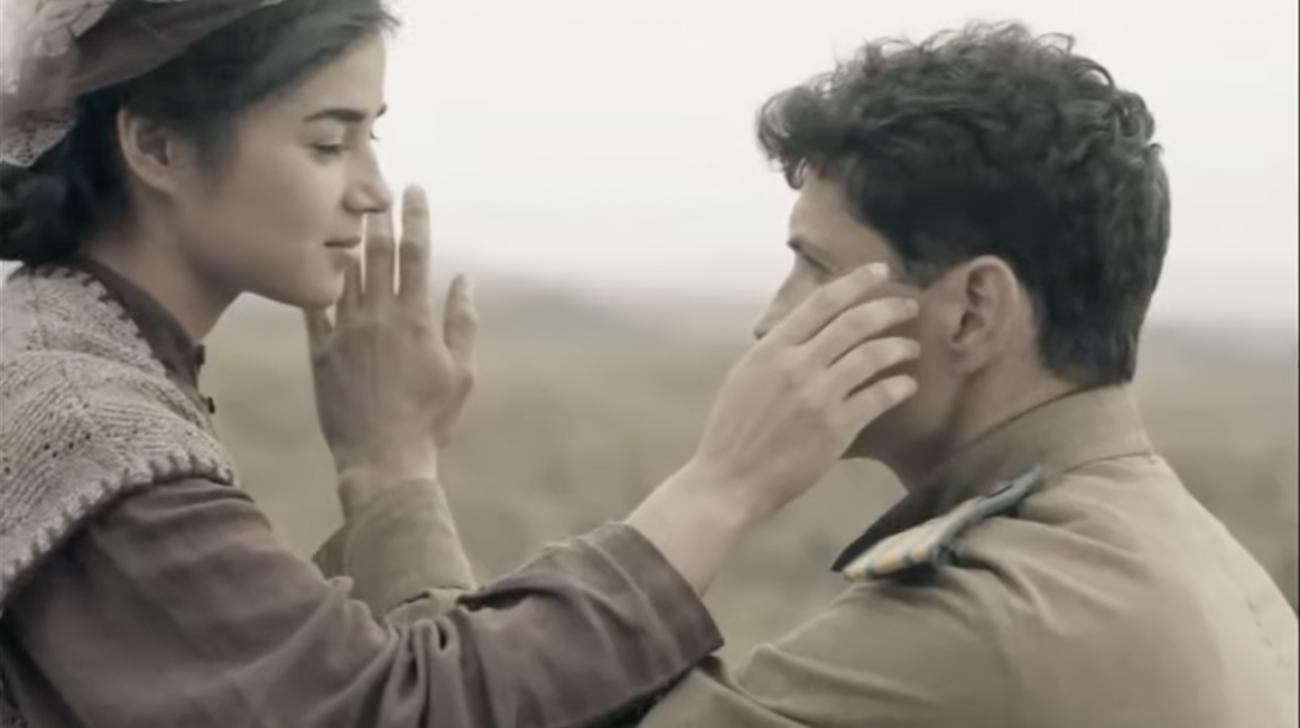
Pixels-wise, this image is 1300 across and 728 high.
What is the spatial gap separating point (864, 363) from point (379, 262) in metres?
0.46

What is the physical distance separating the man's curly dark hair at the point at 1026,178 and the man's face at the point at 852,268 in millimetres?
12

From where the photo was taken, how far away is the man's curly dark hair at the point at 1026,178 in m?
1.46

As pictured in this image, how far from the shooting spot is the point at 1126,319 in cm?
150

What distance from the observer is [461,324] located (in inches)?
69.1

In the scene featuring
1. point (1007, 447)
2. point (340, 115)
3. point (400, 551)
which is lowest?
point (400, 551)

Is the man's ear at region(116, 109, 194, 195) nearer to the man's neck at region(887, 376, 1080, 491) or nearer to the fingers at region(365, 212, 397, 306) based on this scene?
the fingers at region(365, 212, 397, 306)

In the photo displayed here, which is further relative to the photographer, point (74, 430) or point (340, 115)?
point (340, 115)

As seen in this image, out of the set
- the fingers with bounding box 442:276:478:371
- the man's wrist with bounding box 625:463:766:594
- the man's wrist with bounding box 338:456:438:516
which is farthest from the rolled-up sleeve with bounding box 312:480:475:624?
the man's wrist with bounding box 625:463:766:594

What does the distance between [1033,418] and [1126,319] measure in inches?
4.0

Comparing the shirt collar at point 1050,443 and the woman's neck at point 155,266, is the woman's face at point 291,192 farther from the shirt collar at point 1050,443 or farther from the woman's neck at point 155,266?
the shirt collar at point 1050,443

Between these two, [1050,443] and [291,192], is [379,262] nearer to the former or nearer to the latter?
[291,192]

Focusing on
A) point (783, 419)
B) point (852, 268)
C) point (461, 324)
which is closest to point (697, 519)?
point (783, 419)

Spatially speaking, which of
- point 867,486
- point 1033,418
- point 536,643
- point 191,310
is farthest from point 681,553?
point 867,486

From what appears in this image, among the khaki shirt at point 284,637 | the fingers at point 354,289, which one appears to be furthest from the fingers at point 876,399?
the fingers at point 354,289
